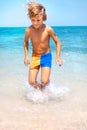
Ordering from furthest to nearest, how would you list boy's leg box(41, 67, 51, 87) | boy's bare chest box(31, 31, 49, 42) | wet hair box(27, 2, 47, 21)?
boy's bare chest box(31, 31, 49, 42)
boy's leg box(41, 67, 51, 87)
wet hair box(27, 2, 47, 21)

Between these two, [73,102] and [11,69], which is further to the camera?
[11,69]

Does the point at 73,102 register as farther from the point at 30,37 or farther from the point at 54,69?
the point at 54,69

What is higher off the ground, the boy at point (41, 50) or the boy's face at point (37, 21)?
the boy's face at point (37, 21)

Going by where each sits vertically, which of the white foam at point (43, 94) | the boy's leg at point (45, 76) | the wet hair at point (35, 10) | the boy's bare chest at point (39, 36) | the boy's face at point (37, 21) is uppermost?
the wet hair at point (35, 10)

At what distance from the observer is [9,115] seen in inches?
149

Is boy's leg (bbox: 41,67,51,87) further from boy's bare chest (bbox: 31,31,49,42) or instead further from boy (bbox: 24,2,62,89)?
boy's bare chest (bbox: 31,31,49,42)

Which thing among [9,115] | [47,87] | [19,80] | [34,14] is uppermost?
[34,14]

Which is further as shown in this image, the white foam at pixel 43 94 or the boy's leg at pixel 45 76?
the boy's leg at pixel 45 76

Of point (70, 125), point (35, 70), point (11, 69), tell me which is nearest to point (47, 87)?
point (35, 70)

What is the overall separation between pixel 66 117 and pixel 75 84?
5.99ft

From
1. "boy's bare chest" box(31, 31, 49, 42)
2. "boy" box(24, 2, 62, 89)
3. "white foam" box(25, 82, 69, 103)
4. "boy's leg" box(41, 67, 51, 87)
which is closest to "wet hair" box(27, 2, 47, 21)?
"boy" box(24, 2, 62, 89)

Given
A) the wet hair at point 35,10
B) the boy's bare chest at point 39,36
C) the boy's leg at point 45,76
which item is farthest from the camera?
the boy's bare chest at point 39,36

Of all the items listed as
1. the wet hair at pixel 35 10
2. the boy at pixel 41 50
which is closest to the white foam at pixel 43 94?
the boy at pixel 41 50

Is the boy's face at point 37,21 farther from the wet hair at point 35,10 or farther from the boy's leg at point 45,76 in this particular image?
the boy's leg at point 45,76
